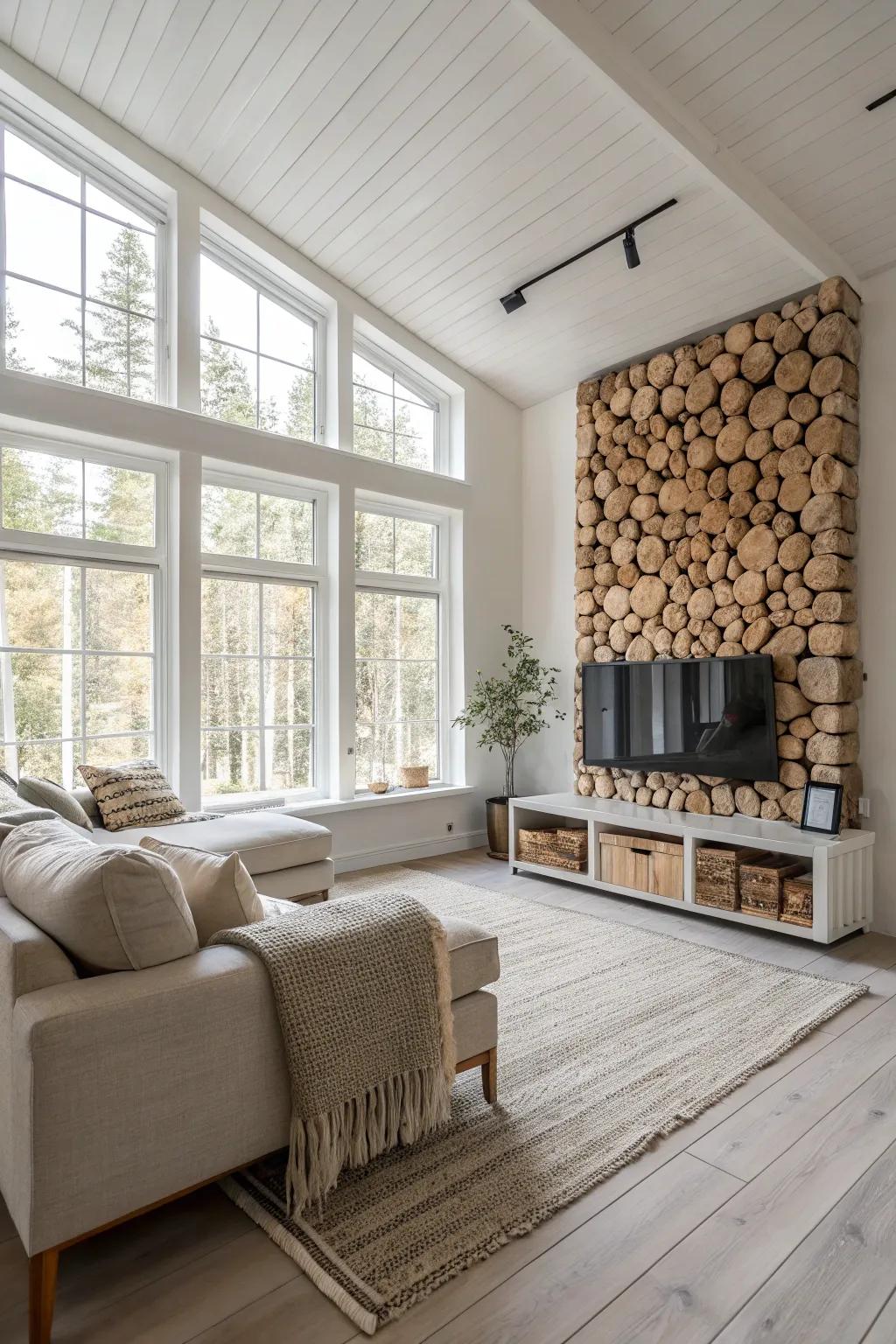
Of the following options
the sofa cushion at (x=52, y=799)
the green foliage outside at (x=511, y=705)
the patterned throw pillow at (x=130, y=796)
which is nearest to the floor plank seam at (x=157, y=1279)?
the sofa cushion at (x=52, y=799)

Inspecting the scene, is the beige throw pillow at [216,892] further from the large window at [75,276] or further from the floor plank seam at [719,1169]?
the large window at [75,276]

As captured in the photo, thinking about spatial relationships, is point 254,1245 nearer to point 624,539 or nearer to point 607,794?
point 607,794

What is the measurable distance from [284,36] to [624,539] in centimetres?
298

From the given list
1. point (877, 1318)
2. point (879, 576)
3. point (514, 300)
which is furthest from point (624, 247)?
point (877, 1318)

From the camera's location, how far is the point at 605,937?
3699 mm

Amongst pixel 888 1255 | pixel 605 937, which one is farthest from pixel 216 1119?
pixel 605 937

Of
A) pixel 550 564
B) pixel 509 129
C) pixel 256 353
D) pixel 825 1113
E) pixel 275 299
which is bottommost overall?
pixel 825 1113

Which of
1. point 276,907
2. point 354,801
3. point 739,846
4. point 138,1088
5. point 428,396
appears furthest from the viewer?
point 428,396

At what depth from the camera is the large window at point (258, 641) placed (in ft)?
15.0

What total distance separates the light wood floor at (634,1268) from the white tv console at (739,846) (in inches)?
57.2

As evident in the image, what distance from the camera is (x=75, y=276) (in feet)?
13.6

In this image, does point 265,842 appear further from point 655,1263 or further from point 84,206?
point 84,206

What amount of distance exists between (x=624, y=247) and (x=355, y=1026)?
382 centimetres

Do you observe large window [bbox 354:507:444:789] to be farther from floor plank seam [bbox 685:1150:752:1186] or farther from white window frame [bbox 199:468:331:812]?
floor plank seam [bbox 685:1150:752:1186]
